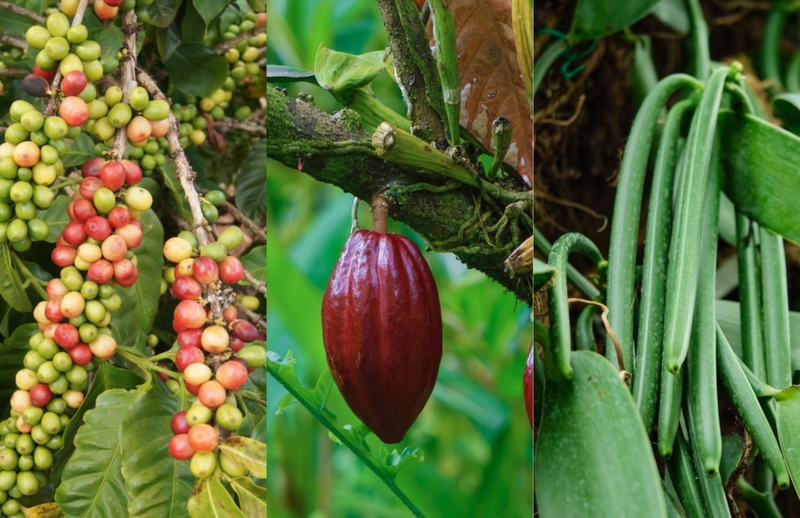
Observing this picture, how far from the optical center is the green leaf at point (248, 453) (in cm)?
47

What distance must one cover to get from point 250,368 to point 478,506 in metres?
0.19

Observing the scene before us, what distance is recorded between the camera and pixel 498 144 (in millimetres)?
492

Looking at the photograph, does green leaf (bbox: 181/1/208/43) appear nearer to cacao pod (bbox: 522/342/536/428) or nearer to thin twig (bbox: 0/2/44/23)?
thin twig (bbox: 0/2/44/23)

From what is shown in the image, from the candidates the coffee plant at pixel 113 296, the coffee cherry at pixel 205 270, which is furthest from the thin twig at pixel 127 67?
the coffee cherry at pixel 205 270

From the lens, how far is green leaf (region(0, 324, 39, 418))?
0.54 m

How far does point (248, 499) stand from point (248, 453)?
0.12ft

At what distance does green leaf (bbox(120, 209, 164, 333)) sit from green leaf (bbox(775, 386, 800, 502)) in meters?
0.48

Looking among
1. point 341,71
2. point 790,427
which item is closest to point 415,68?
point 341,71

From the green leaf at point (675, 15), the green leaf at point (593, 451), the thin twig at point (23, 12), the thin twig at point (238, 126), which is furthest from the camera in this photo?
the green leaf at point (675, 15)

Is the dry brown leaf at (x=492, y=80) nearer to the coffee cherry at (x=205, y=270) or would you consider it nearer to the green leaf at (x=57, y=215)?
the coffee cherry at (x=205, y=270)

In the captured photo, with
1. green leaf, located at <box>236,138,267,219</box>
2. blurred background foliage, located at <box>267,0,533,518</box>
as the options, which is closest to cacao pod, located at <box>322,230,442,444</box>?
blurred background foliage, located at <box>267,0,533,518</box>

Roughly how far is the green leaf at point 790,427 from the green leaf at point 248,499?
37 centimetres

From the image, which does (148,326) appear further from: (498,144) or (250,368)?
(498,144)

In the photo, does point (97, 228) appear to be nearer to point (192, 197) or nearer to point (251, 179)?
point (192, 197)
